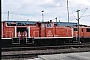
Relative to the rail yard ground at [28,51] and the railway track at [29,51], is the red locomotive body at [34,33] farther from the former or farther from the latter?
the railway track at [29,51]

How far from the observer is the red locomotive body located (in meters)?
22.5

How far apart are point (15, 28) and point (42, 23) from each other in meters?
3.51

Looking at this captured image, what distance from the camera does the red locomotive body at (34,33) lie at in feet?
73.9

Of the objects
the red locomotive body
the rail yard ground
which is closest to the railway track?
the rail yard ground

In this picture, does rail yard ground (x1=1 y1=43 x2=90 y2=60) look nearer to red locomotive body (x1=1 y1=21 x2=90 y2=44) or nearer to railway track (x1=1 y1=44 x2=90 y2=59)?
railway track (x1=1 y1=44 x2=90 y2=59)

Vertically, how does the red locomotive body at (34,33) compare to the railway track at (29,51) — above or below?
above

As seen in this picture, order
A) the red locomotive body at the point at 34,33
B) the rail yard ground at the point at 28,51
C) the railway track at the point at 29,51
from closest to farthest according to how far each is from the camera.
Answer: the rail yard ground at the point at 28,51, the railway track at the point at 29,51, the red locomotive body at the point at 34,33

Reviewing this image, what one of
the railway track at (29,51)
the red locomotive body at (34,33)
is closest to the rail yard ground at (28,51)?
the railway track at (29,51)

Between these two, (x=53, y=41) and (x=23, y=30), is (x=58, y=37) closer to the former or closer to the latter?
(x=53, y=41)

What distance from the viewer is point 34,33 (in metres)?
23.6

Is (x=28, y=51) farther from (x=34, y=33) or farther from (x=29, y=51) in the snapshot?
(x=34, y=33)

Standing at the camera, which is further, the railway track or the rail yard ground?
the railway track

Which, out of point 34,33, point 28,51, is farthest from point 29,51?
point 34,33

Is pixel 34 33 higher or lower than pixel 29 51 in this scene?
higher
